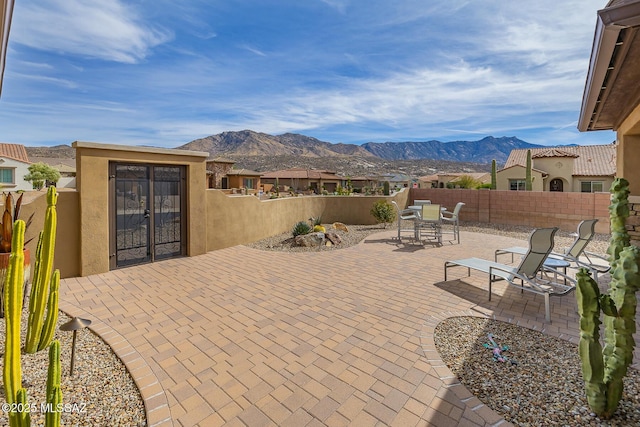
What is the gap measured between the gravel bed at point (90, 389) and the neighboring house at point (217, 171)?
34.1m

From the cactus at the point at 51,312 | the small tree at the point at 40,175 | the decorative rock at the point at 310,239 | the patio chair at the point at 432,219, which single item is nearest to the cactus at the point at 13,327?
the cactus at the point at 51,312

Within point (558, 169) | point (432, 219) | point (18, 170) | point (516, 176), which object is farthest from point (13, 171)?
point (558, 169)

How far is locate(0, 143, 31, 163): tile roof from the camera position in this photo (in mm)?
36519

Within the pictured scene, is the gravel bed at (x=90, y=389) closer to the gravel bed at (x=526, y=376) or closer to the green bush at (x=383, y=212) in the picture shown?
the gravel bed at (x=526, y=376)

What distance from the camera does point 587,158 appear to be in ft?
95.6

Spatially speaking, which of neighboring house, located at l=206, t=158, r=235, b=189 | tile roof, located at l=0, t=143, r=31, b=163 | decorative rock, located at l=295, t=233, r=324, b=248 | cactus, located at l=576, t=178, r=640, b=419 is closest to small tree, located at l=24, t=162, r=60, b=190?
tile roof, located at l=0, t=143, r=31, b=163

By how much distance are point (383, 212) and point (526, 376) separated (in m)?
10.3

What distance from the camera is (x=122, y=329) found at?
3.88 m

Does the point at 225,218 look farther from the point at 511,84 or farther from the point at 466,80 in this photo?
the point at 511,84

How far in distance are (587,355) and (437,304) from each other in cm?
237

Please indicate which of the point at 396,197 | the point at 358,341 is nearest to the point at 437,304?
the point at 358,341

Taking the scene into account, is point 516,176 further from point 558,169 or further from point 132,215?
point 132,215

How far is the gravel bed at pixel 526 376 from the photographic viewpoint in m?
2.33

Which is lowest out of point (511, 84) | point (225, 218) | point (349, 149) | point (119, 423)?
point (119, 423)
